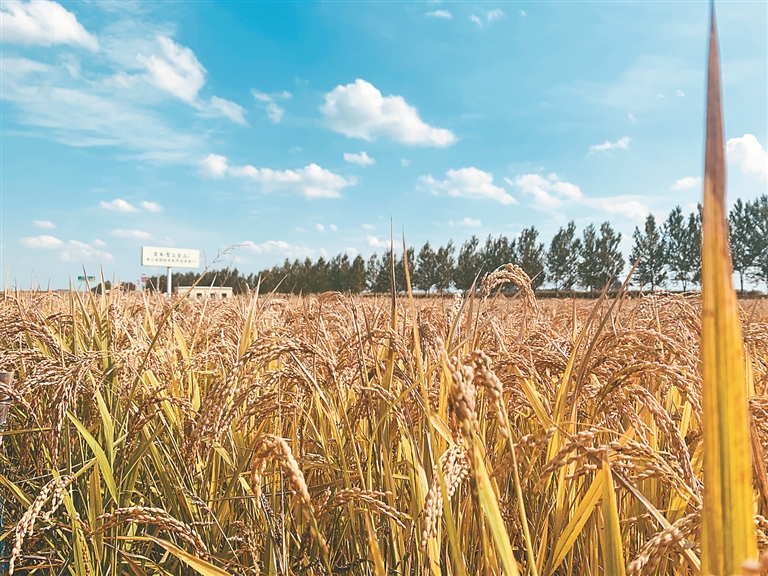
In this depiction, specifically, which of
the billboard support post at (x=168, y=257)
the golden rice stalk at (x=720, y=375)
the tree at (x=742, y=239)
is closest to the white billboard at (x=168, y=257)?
the billboard support post at (x=168, y=257)

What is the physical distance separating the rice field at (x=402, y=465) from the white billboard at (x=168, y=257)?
99.9 ft

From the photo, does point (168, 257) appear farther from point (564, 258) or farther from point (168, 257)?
point (564, 258)

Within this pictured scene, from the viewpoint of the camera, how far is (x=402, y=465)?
1.58 m

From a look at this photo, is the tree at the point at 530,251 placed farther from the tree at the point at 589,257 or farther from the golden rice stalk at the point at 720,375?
the golden rice stalk at the point at 720,375

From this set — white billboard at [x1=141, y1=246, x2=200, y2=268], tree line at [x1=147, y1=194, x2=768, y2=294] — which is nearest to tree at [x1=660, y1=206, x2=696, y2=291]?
tree line at [x1=147, y1=194, x2=768, y2=294]

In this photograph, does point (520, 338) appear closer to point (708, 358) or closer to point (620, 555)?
point (620, 555)

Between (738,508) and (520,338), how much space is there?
1.60 metres

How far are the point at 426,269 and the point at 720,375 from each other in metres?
56.8

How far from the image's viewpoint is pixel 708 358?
38cm

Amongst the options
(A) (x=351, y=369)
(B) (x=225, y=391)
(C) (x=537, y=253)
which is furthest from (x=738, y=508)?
(C) (x=537, y=253)

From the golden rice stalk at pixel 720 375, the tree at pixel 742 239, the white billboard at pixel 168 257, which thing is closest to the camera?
the golden rice stalk at pixel 720 375

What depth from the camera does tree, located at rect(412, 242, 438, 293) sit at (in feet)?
184

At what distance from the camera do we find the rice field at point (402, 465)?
83 cm

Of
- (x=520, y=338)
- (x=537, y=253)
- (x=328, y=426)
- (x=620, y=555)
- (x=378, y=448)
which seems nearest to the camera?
(x=620, y=555)
